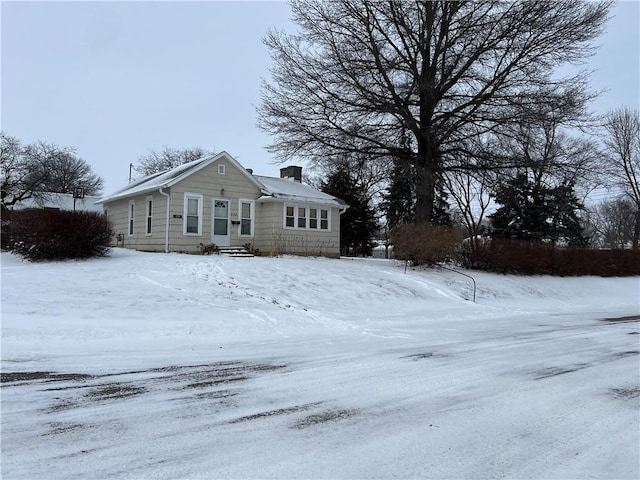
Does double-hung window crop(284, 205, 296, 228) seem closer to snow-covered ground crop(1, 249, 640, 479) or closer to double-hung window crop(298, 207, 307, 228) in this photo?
double-hung window crop(298, 207, 307, 228)

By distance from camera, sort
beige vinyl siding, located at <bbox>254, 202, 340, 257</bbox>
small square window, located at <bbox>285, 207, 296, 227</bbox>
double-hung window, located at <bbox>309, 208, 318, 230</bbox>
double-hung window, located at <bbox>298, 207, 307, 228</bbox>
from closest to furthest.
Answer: beige vinyl siding, located at <bbox>254, 202, 340, 257</bbox> < small square window, located at <bbox>285, 207, 296, 227</bbox> < double-hung window, located at <bbox>298, 207, 307, 228</bbox> < double-hung window, located at <bbox>309, 208, 318, 230</bbox>

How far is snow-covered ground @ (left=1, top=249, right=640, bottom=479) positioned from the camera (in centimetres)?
367

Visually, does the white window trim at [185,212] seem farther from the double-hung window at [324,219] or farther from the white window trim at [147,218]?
the double-hung window at [324,219]

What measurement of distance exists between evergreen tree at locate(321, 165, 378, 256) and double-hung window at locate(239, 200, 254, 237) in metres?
10.2

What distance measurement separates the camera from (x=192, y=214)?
20.9 m

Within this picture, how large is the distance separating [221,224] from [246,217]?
4.39 feet

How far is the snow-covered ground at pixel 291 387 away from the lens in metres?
3.67

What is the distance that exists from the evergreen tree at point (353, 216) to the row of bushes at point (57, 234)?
17580mm

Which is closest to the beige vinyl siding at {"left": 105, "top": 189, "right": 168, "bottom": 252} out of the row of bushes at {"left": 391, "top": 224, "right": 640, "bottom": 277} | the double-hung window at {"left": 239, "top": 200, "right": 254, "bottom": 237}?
the double-hung window at {"left": 239, "top": 200, "right": 254, "bottom": 237}

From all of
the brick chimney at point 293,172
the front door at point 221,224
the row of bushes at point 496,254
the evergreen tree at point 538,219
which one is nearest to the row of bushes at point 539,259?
the row of bushes at point 496,254

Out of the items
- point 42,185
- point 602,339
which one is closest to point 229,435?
point 602,339

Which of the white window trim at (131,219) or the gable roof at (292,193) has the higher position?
the gable roof at (292,193)

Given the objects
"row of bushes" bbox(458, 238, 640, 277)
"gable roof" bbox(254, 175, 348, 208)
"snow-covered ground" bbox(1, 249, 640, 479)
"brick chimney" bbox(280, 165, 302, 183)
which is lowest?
"snow-covered ground" bbox(1, 249, 640, 479)

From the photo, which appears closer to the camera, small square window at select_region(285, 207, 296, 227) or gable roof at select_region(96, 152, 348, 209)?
gable roof at select_region(96, 152, 348, 209)
